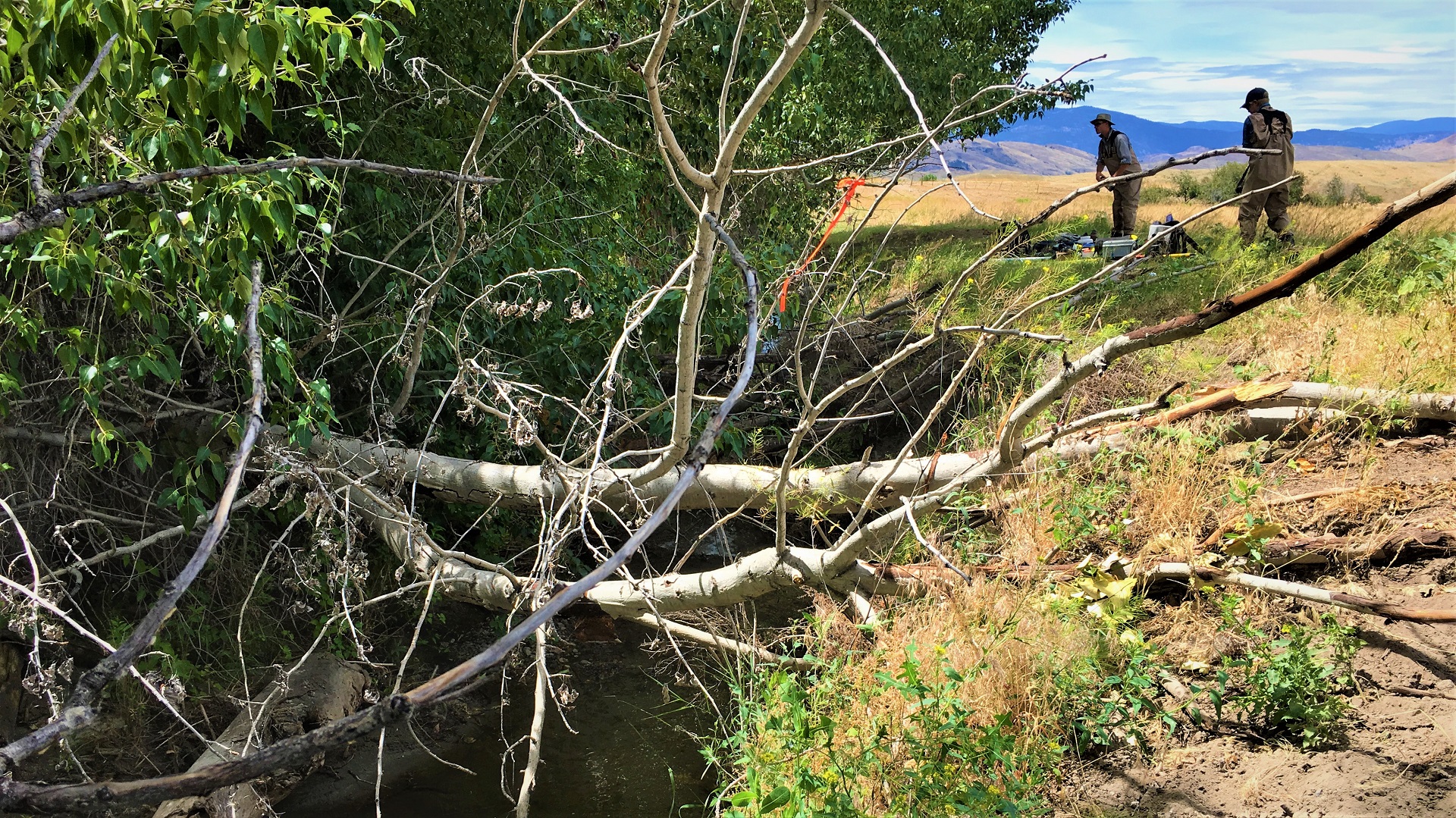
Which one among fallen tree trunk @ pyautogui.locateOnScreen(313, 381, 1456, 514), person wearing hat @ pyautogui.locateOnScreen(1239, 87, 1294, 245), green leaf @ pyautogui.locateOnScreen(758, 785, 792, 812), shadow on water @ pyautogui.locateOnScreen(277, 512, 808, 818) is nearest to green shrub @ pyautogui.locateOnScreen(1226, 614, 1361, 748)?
fallen tree trunk @ pyautogui.locateOnScreen(313, 381, 1456, 514)

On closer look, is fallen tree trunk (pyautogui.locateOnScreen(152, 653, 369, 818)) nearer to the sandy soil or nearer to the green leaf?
the green leaf

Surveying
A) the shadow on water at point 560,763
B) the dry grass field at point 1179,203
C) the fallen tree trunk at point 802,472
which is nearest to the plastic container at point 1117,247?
the dry grass field at point 1179,203

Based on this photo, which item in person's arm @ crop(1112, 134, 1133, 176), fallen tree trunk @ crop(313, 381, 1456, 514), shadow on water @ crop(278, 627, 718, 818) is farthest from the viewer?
person's arm @ crop(1112, 134, 1133, 176)

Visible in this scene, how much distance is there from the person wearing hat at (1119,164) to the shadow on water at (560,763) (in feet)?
20.7

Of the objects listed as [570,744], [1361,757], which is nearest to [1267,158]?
[1361,757]

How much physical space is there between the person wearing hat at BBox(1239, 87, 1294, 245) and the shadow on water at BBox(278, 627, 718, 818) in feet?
19.5

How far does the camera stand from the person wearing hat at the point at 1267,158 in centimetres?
748

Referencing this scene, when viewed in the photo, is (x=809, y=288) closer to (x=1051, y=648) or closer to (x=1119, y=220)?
(x=1051, y=648)

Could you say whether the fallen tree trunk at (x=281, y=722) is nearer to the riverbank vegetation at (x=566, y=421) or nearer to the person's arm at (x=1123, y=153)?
the riverbank vegetation at (x=566, y=421)

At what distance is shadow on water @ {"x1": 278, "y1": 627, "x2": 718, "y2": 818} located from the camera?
14.5 ft

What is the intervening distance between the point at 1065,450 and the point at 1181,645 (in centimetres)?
126

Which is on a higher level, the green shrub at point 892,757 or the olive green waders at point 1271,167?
the olive green waders at point 1271,167

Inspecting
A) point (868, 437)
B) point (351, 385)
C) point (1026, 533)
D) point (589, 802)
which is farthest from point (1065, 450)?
point (351, 385)

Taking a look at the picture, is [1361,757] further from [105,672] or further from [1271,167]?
[1271,167]
